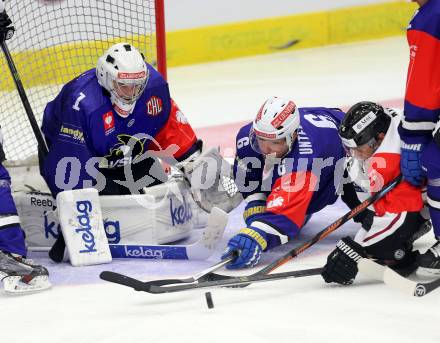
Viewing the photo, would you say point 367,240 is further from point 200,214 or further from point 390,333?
point 200,214

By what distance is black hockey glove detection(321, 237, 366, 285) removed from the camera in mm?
3523

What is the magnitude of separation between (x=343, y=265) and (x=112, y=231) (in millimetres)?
1061

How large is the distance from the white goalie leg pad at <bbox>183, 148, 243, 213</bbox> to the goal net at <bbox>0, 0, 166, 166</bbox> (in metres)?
0.81

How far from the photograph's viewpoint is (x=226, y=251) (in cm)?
380

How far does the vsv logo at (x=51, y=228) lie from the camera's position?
4152mm

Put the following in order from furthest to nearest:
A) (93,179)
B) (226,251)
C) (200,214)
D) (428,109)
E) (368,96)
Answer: (368,96) < (200,214) < (93,179) < (226,251) < (428,109)

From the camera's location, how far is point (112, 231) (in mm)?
4125

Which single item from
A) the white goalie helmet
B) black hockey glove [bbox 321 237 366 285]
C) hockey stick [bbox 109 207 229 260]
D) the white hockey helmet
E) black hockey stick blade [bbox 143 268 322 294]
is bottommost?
hockey stick [bbox 109 207 229 260]

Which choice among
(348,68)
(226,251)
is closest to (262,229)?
(226,251)

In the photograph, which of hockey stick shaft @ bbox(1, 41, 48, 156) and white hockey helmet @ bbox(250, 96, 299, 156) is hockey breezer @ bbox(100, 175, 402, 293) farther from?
hockey stick shaft @ bbox(1, 41, 48, 156)

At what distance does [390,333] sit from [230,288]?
0.68 meters

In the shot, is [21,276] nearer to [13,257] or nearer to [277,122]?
[13,257]

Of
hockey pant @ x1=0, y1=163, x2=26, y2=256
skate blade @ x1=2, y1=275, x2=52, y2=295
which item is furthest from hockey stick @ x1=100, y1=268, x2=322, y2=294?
hockey pant @ x1=0, y1=163, x2=26, y2=256

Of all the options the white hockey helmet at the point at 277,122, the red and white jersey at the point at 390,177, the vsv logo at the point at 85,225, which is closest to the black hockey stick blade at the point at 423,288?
the red and white jersey at the point at 390,177
